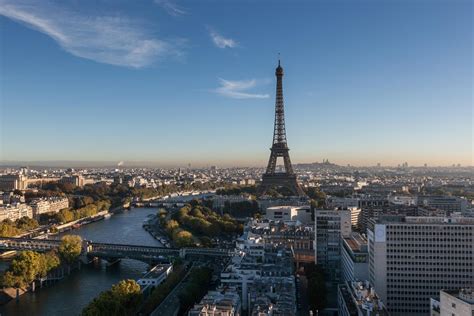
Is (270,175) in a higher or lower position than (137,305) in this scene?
higher

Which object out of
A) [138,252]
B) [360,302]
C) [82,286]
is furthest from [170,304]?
[138,252]

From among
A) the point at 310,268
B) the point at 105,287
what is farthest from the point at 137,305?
the point at 310,268

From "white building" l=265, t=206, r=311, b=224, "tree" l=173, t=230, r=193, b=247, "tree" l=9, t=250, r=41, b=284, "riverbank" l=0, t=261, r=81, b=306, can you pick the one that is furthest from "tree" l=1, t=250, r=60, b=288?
"white building" l=265, t=206, r=311, b=224

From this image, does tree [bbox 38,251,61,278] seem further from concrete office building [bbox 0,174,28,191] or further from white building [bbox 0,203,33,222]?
concrete office building [bbox 0,174,28,191]

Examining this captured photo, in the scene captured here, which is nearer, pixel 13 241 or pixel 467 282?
pixel 467 282

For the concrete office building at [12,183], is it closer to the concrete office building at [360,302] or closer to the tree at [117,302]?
the tree at [117,302]

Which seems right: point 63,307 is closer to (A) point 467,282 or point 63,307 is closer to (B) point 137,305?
(B) point 137,305

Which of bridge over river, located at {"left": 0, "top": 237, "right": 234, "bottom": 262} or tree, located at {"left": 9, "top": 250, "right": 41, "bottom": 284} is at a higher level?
tree, located at {"left": 9, "top": 250, "right": 41, "bottom": 284}
